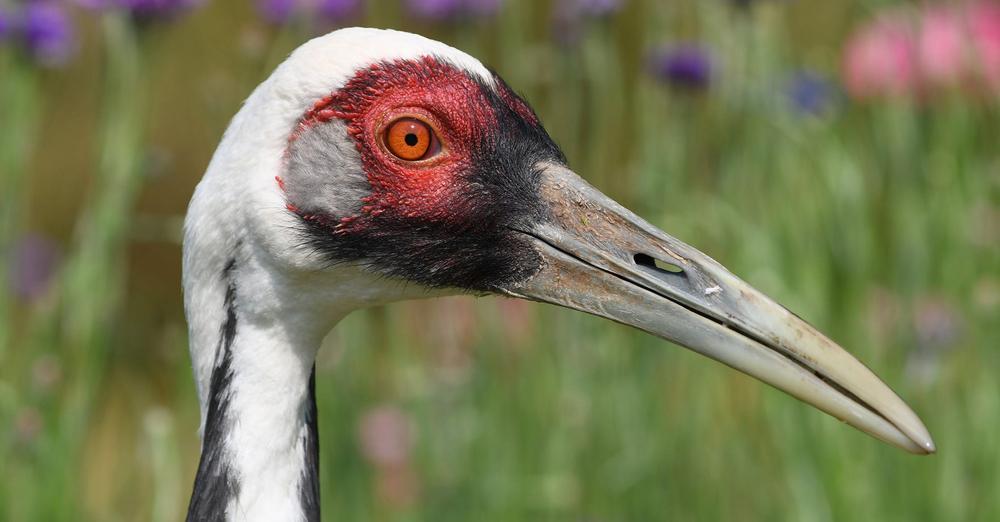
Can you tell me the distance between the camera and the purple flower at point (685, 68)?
4.07m

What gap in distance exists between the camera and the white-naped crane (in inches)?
89.1

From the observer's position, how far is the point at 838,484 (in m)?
3.76

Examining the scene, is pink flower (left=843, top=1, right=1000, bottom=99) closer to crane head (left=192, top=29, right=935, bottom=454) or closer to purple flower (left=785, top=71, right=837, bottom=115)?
purple flower (left=785, top=71, right=837, bottom=115)

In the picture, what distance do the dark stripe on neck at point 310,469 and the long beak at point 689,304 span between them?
1.36 ft

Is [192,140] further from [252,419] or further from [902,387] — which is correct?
[252,419]

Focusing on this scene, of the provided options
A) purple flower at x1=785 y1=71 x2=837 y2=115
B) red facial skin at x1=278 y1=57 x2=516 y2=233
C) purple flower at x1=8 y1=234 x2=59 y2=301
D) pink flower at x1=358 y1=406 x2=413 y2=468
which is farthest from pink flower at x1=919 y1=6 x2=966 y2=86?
purple flower at x1=8 y1=234 x2=59 y2=301

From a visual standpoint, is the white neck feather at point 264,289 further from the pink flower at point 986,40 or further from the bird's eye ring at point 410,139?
the pink flower at point 986,40

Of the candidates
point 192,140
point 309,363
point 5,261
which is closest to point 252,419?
point 309,363

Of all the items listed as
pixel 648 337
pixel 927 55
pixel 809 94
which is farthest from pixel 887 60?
pixel 648 337

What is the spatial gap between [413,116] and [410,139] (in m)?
0.04

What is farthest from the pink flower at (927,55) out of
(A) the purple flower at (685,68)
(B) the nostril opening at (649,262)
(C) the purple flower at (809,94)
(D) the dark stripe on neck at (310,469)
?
(D) the dark stripe on neck at (310,469)

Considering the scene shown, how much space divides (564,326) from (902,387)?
108cm

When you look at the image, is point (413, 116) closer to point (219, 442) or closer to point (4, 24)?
point (219, 442)

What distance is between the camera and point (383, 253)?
91.6 inches
